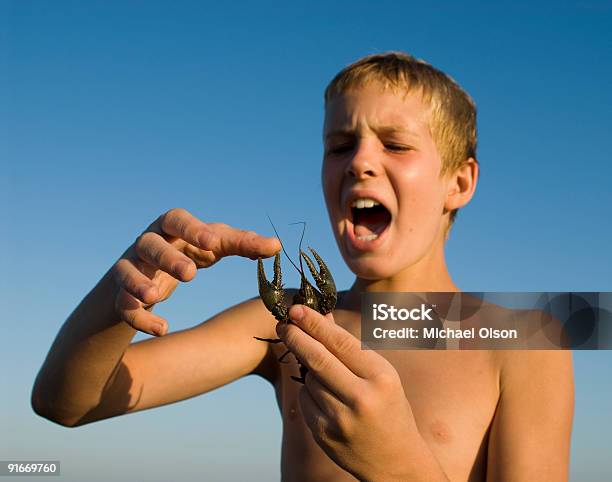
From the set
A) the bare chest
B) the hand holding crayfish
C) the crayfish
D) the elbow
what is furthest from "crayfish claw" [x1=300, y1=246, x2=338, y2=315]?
the elbow

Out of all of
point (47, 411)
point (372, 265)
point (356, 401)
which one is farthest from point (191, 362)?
point (356, 401)

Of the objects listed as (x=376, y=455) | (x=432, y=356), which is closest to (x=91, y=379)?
(x=376, y=455)

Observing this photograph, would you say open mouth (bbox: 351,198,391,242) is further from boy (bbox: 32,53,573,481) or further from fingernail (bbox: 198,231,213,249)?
fingernail (bbox: 198,231,213,249)

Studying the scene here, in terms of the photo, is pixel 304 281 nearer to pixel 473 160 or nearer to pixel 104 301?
pixel 104 301

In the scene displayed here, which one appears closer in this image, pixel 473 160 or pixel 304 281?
pixel 304 281

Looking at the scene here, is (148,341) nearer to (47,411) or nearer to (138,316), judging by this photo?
(47,411)

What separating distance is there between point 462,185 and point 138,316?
2588mm

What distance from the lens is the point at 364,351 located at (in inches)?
116

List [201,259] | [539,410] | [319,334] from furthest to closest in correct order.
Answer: [539,410] < [201,259] < [319,334]

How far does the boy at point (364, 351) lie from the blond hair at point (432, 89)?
0.5 inches

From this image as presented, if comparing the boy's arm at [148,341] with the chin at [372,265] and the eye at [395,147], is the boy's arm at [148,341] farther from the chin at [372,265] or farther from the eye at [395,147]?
the eye at [395,147]

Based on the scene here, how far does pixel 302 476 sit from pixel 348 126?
204 centimetres

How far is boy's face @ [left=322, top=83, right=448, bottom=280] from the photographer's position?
425 cm

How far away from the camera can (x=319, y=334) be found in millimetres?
Result: 2949
